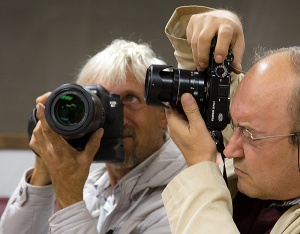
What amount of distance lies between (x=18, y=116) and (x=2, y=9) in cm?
39

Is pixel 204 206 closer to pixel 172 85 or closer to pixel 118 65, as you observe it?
pixel 172 85

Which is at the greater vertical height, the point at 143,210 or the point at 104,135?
the point at 104,135

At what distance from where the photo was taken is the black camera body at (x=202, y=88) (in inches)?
37.8

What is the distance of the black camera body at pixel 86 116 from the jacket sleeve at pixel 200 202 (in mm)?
292

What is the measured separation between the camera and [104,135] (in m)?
1.28

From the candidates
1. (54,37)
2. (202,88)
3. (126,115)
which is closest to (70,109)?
(126,115)

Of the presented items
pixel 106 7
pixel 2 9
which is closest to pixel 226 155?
pixel 106 7

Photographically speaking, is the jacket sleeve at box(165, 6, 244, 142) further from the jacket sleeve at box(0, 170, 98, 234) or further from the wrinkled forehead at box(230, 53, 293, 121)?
the jacket sleeve at box(0, 170, 98, 234)

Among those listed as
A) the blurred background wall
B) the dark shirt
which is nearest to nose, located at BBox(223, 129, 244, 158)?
the dark shirt

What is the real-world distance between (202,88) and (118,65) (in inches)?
18.1

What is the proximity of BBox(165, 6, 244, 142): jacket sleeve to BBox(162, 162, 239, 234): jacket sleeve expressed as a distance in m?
0.22

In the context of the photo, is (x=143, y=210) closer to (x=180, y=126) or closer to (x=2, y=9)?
(x=180, y=126)

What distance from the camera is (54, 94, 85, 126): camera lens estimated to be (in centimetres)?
119

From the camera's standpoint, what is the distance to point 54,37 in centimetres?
212
